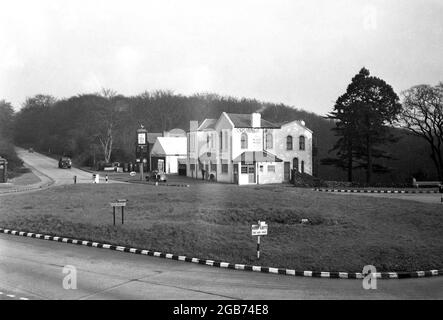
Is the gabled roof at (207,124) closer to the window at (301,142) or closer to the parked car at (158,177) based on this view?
the parked car at (158,177)

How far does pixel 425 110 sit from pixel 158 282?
163ft

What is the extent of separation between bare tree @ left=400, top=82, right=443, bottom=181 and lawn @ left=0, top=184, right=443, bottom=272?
76.8ft

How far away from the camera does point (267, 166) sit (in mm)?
56719

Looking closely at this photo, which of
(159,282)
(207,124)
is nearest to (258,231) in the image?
(159,282)

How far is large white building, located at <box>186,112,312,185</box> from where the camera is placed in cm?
5600

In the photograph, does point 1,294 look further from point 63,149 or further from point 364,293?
point 63,149

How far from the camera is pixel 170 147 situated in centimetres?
7500

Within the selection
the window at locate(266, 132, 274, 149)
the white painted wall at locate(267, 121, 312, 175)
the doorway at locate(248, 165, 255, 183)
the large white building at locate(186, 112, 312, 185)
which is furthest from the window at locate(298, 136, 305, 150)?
the doorway at locate(248, 165, 255, 183)

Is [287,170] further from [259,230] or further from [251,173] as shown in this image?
[259,230]

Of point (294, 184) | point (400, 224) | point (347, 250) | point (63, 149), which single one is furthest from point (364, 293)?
point (63, 149)

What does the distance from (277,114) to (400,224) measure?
66.3 meters

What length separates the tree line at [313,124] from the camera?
55.5m

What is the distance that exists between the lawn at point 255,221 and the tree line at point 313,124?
1951 centimetres

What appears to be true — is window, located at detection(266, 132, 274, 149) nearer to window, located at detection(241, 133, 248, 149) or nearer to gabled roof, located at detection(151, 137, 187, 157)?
window, located at detection(241, 133, 248, 149)
